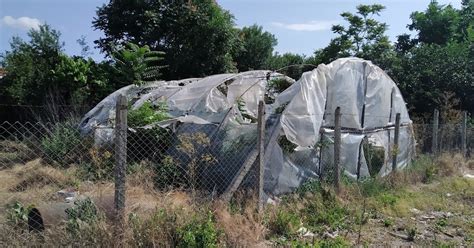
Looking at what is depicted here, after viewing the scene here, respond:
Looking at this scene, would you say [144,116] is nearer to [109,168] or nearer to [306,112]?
[109,168]

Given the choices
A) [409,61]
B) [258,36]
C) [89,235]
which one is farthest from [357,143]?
[258,36]

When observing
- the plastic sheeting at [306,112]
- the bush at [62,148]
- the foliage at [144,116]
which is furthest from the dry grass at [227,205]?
the foliage at [144,116]

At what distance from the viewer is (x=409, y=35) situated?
26.3 metres

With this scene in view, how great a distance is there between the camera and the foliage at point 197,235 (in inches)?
182

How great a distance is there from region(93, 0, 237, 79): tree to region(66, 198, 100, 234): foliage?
1395 centimetres

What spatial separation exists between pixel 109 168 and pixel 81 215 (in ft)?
8.99

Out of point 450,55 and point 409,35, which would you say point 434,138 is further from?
point 409,35

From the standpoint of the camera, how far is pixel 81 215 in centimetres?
473

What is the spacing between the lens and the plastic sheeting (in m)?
8.28

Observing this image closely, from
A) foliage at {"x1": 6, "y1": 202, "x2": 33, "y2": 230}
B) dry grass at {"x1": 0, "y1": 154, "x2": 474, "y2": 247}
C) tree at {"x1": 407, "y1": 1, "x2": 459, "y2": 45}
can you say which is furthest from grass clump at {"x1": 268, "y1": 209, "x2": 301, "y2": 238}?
tree at {"x1": 407, "y1": 1, "x2": 459, "y2": 45}

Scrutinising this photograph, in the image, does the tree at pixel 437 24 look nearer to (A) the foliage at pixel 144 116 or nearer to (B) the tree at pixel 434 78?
(B) the tree at pixel 434 78

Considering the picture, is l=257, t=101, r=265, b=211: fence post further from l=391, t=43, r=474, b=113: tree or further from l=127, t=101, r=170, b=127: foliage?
l=391, t=43, r=474, b=113: tree

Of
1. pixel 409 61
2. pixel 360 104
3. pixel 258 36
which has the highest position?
pixel 258 36

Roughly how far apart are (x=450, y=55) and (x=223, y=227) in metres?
17.2
